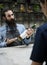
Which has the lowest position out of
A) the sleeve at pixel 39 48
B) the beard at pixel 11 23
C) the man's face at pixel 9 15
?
the beard at pixel 11 23

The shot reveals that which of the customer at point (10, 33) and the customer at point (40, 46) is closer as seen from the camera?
the customer at point (40, 46)

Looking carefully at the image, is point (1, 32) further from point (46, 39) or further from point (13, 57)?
point (46, 39)

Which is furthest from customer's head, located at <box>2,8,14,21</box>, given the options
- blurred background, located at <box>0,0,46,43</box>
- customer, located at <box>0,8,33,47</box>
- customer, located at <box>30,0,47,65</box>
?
customer, located at <box>30,0,47,65</box>

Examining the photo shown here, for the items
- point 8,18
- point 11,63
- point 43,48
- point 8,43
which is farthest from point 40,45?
point 8,18

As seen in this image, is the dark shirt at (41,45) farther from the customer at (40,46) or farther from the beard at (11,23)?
the beard at (11,23)

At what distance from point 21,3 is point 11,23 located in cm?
142

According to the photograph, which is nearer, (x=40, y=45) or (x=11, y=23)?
(x=40, y=45)

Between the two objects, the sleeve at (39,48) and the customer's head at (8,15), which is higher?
the sleeve at (39,48)

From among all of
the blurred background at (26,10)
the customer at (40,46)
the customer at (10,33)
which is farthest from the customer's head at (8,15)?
the customer at (40,46)

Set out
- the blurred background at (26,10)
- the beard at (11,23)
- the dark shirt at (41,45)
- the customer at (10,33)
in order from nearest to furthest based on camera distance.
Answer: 1. the dark shirt at (41,45)
2. the customer at (10,33)
3. the beard at (11,23)
4. the blurred background at (26,10)

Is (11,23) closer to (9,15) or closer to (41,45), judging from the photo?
(9,15)

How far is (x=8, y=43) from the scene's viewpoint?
2.55 metres

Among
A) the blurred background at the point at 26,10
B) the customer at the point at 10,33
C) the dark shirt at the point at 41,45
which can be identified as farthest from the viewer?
the blurred background at the point at 26,10

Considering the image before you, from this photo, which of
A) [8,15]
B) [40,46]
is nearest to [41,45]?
[40,46]
